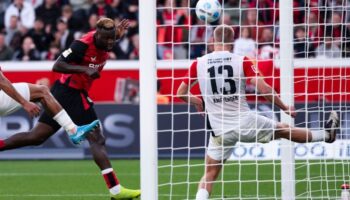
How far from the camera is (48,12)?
74.0 ft

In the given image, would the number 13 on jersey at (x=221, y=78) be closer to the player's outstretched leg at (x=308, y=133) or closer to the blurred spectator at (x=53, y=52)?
the player's outstretched leg at (x=308, y=133)

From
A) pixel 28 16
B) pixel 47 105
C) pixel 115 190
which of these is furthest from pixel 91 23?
pixel 47 105

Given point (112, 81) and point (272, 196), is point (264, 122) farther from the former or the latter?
point (112, 81)

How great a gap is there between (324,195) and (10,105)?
378 centimetres

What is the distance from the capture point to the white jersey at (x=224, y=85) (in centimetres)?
1045

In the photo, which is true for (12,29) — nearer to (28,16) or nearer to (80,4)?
(28,16)

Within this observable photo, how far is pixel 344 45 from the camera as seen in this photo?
39.1ft

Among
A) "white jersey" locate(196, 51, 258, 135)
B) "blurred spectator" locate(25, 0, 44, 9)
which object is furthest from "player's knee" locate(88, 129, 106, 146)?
"blurred spectator" locate(25, 0, 44, 9)

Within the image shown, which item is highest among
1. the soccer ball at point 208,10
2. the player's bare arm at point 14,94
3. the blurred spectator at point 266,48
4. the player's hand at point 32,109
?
the soccer ball at point 208,10

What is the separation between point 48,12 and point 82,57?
1116cm

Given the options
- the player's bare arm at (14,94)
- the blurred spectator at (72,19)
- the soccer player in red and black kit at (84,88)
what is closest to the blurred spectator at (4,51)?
the blurred spectator at (72,19)

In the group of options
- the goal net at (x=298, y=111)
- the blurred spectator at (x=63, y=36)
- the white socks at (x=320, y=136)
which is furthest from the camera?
the blurred spectator at (x=63, y=36)

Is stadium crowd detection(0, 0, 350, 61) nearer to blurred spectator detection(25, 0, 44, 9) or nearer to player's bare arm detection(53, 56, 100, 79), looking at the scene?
blurred spectator detection(25, 0, 44, 9)

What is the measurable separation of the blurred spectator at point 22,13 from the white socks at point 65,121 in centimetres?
1190
